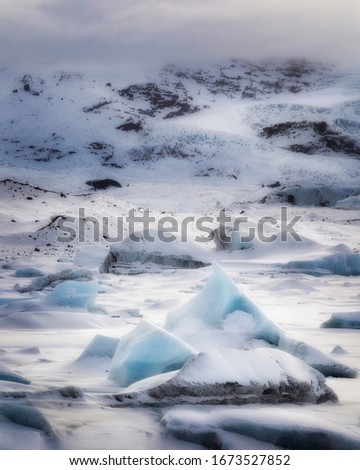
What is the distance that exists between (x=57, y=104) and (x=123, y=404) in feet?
199

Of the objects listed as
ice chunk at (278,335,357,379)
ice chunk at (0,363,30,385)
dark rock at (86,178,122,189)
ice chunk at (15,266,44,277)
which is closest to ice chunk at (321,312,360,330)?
ice chunk at (278,335,357,379)

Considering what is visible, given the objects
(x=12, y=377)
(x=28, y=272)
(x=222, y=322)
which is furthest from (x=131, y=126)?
(x=12, y=377)

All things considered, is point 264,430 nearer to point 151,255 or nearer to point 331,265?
point 331,265

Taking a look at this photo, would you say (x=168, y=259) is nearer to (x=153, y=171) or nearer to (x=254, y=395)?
(x=254, y=395)

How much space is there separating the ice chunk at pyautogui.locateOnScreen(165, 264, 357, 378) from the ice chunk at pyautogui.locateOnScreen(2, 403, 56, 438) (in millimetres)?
1651

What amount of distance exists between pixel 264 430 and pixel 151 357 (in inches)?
38.1

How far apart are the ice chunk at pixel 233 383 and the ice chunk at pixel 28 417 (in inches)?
18.2

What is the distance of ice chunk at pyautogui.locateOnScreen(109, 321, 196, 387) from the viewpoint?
3.17 metres

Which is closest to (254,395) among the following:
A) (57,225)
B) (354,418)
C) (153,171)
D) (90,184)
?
(354,418)

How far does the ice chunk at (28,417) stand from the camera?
230 cm

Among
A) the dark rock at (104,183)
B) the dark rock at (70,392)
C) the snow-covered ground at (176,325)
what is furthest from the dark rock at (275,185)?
the dark rock at (70,392)

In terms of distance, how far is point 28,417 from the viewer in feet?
7.67

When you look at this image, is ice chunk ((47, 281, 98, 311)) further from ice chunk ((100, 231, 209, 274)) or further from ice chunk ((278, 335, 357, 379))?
ice chunk ((100, 231, 209, 274))
